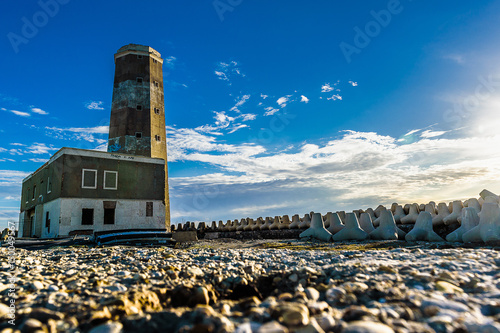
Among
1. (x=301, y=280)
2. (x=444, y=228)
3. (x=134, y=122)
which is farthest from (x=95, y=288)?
(x=134, y=122)

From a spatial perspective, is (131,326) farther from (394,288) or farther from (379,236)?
(379,236)

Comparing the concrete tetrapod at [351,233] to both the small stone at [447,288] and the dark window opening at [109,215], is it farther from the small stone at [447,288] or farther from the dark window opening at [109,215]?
the dark window opening at [109,215]

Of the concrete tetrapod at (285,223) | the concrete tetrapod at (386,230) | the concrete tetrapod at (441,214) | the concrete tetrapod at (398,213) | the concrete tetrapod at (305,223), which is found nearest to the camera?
the concrete tetrapod at (386,230)

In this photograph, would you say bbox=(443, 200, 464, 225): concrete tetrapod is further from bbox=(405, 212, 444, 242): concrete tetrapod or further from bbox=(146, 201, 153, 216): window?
bbox=(146, 201, 153, 216): window

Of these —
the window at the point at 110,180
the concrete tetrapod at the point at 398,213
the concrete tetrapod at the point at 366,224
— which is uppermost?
the window at the point at 110,180

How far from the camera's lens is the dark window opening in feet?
72.2

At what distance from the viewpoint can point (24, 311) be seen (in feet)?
9.77

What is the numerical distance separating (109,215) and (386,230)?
1808cm

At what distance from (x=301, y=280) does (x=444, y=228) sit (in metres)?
12.9

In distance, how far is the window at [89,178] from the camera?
21.4 metres

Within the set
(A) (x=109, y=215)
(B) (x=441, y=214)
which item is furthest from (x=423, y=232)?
(A) (x=109, y=215)

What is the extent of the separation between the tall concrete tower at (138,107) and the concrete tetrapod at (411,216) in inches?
750

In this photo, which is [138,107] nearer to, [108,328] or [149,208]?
[149,208]

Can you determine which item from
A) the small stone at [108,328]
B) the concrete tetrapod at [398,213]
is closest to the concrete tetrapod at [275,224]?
the concrete tetrapod at [398,213]
